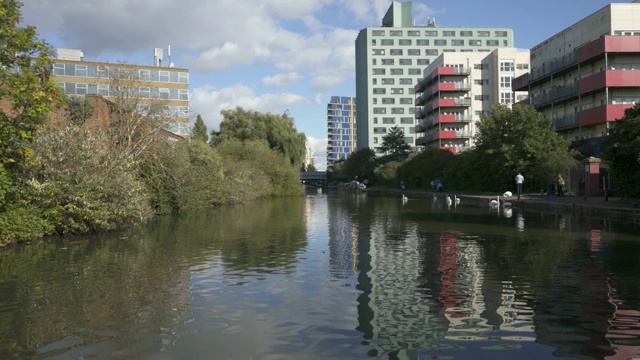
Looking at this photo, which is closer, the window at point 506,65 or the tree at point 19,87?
the tree at point 19,87

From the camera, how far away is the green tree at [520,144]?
140 feet

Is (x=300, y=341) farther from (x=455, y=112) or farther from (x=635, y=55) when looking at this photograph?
(x=455, y=112)

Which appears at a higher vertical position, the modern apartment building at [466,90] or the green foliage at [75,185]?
the modern apartment building at [466,90]

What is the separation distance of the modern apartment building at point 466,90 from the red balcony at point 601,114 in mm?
35939

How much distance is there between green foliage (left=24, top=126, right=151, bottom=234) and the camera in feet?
60.8

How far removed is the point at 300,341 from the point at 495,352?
2330mm

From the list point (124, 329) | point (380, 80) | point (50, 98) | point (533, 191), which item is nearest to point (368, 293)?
point (124, 329)

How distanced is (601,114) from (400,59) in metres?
89.9

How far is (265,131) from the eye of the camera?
222 feet

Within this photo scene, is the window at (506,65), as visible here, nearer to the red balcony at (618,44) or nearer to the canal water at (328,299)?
the red balcony at (618,44)

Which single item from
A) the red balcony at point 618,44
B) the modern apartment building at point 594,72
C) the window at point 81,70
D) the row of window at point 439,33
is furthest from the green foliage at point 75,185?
the row of window at point 439,33

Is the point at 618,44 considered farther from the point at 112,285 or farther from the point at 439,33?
the point at 439,33

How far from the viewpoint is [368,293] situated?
9.48 meters

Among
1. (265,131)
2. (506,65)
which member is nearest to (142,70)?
(265,131)
